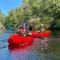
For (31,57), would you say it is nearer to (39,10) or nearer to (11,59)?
(11,59)

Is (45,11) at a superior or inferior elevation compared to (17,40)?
superior

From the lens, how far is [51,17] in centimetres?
9475

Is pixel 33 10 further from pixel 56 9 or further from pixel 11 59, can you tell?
pixel 11 59

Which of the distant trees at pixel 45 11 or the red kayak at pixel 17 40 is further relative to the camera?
the distant trees at pixel 45 11

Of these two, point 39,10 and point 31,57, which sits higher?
point 39,10

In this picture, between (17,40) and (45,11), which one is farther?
(45,11)

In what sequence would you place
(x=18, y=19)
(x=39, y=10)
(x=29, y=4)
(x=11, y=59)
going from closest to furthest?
(x=11, y=59)
(x=39, y=10)
(x=29, y=4)
(x=18, y=19)

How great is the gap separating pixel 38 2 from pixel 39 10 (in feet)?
9.13

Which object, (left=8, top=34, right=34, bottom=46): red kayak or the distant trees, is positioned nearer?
(left=8, top=34, right=34, bottom=46): red kayak

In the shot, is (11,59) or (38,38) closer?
(11,59)

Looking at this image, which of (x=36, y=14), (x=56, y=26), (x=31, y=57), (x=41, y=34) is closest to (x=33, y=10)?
(x=36, y=14)

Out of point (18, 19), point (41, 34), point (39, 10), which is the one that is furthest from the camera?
point (18, 19)

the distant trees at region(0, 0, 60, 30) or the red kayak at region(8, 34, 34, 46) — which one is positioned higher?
the distant trees at region(0, 0, 60, 30)

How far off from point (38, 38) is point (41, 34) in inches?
35.6
